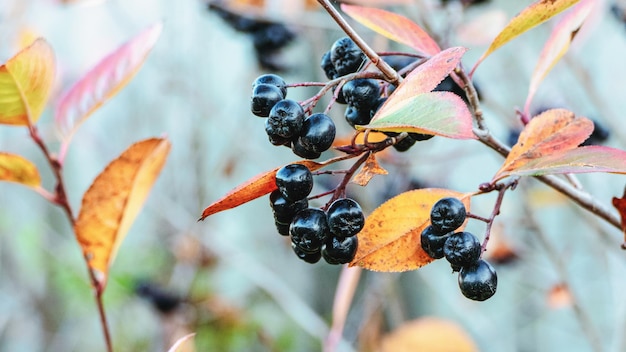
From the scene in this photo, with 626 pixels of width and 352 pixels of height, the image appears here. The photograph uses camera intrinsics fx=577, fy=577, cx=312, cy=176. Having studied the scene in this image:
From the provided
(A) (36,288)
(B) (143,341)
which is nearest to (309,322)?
(B) (143,341)

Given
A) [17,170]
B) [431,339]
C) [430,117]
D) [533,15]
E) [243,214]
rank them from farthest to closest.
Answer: [243,214] < [431,339] < [17,170] < [533,15] < [430,117]

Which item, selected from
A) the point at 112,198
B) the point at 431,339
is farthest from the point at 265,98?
the point at 431,339

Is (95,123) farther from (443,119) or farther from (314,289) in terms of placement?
(443,119)

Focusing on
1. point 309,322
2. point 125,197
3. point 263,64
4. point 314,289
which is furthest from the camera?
point 314,289

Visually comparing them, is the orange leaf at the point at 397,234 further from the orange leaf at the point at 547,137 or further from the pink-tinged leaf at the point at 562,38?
the pink-tinged leaf at the point at 562,38

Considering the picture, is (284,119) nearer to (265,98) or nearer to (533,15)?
(265,98)

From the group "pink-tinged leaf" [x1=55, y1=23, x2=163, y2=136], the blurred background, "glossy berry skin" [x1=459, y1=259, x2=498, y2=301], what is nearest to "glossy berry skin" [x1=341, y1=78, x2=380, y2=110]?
"glossy berry skin" [x1=459, y1=259, x2=498, y2=301]

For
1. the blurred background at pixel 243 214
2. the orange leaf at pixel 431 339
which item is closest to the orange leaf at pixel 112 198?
the blurred background at pixel 243 214
